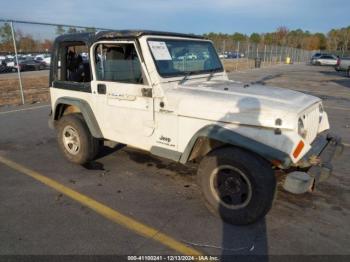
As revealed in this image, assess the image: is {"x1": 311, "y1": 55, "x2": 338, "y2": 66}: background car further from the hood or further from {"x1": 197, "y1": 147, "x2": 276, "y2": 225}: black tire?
{"x1": 197, "y1": 147, "x2": 276, "y2": 225}: black tire

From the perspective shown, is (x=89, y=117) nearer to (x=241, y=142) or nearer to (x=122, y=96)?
(x=122, y=96)

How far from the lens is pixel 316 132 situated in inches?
154

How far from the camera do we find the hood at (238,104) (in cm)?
317

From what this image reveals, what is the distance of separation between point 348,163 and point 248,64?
30034 millimetres

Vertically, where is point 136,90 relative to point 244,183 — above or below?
above

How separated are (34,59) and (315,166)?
32.6m

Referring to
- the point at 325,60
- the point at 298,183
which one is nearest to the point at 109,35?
the point at 298,183

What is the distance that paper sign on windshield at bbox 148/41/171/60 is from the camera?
3982 mm

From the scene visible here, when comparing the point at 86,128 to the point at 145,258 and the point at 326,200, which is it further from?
the point at 326,200

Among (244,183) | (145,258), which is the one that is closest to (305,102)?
(244,183)

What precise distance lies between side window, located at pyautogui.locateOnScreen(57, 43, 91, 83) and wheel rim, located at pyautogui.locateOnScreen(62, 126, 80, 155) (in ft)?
2.69

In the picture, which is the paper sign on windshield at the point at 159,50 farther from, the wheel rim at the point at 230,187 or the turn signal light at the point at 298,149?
the turn signal light at the point at 298,149

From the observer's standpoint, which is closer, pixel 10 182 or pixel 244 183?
pixel 244 183

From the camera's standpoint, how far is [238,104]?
335 cm
